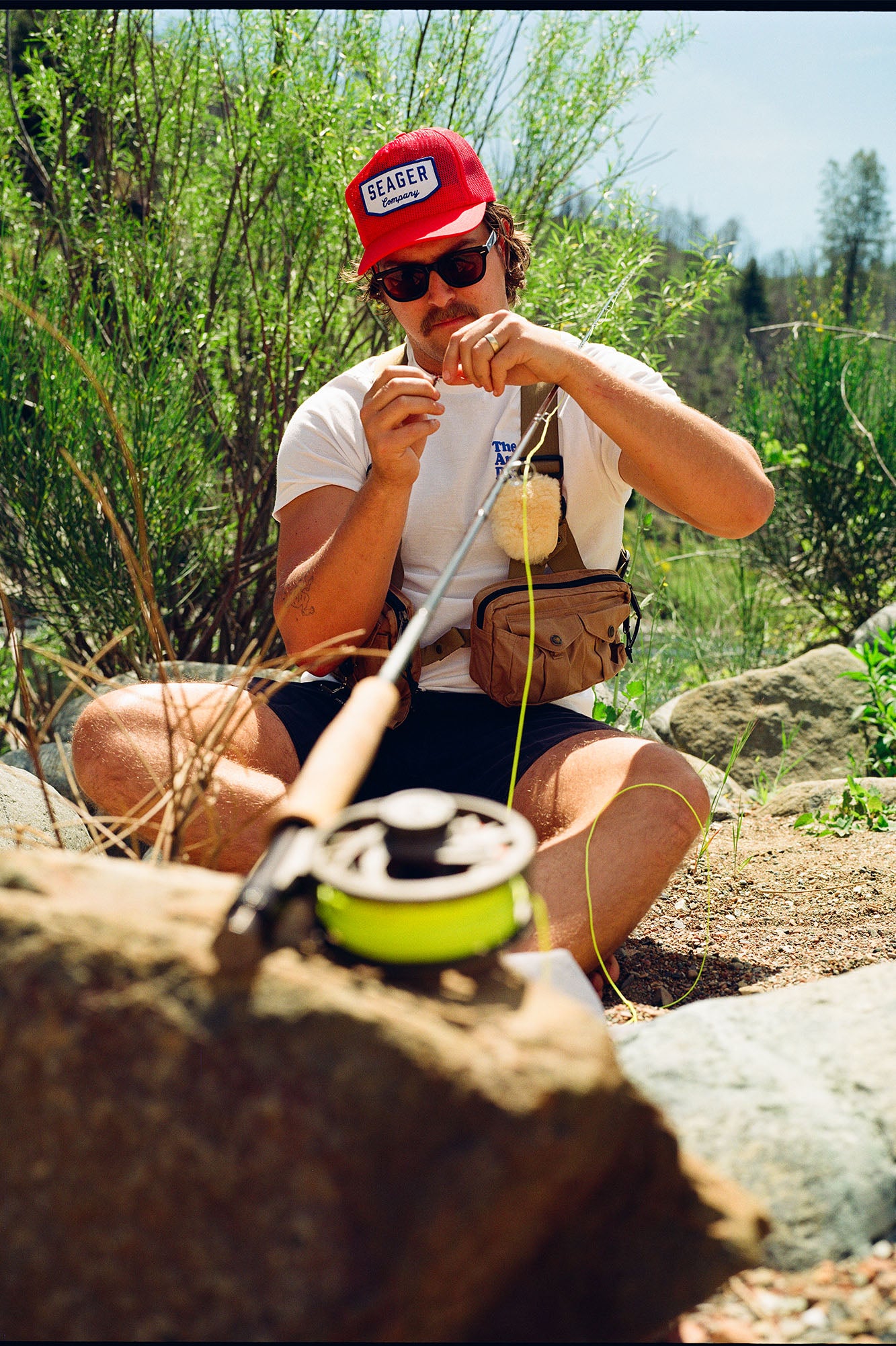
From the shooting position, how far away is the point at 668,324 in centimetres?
459

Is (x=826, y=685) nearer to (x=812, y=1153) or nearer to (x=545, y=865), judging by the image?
(x=545, y=865)

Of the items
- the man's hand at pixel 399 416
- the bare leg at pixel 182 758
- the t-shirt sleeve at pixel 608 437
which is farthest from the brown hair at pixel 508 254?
the bare leg at pixel 182 758

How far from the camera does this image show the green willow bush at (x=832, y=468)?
288 inches

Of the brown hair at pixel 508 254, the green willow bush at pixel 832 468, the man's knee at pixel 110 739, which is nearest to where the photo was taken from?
the man's knee at pixel 110 739

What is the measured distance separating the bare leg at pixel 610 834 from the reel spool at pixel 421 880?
1055 millimetres

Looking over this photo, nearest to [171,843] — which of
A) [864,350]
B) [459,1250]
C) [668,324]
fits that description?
[459,1250]

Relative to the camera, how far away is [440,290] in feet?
9.35

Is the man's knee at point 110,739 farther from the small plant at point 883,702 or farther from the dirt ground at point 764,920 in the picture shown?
the small plant at point 883,702

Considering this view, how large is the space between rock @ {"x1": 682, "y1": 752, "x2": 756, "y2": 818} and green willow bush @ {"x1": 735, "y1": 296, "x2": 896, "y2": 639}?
3492 mm

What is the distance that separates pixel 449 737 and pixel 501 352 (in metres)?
0.90

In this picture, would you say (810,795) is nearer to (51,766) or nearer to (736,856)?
(736,856)

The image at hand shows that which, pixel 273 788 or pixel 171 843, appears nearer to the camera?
pixel 171 843

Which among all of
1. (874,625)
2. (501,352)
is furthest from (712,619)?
(501,352)

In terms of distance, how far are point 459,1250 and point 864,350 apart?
7378 mm
